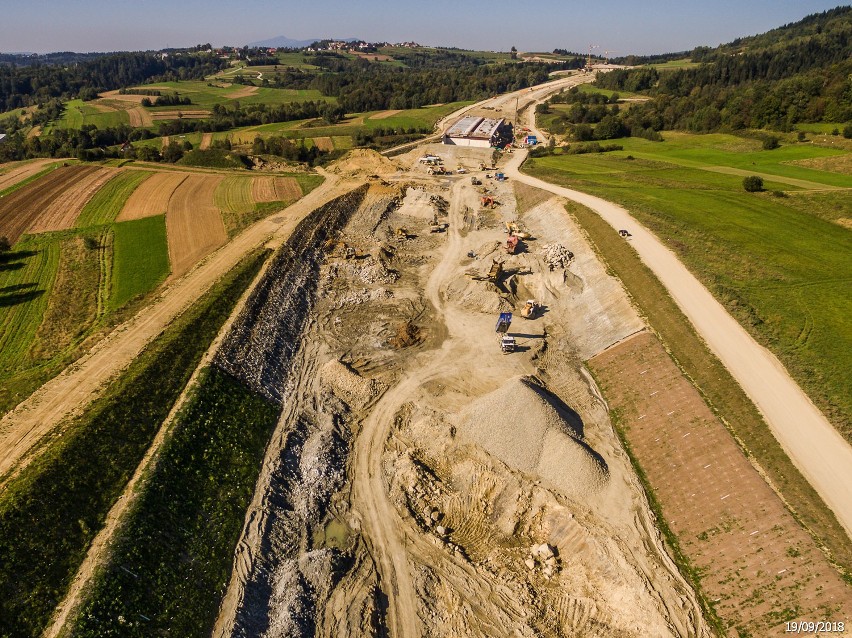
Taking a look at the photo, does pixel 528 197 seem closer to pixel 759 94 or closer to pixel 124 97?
pixel 759 94

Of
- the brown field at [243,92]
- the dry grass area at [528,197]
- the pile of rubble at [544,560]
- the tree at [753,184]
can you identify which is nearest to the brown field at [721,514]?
the pile of rubble at [544,560]

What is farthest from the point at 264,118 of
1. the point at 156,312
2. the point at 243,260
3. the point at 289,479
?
the point at 289,479

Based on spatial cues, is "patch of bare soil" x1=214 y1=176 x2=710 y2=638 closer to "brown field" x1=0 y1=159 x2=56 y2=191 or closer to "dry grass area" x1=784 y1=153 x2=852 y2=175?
"dry grass area" x1=784 y1=153 x2=852 y2=175

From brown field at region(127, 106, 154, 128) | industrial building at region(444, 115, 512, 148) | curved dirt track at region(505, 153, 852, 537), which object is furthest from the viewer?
brown field at region(127, 106, 154, 128)

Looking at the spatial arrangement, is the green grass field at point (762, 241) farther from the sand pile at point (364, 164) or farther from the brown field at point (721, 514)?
the sand pile at point (364, 164)

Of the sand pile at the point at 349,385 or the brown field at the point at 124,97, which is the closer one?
the sand pile at the point at 349,385

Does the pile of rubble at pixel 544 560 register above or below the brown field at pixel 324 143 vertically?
below

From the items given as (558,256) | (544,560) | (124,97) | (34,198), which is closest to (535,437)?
(544,560)

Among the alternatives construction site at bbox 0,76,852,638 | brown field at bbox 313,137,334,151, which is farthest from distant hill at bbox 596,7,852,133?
construction site at bbox 0,76,852,638
